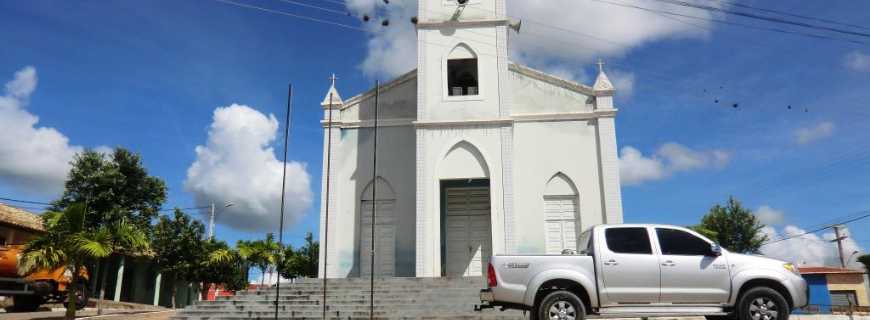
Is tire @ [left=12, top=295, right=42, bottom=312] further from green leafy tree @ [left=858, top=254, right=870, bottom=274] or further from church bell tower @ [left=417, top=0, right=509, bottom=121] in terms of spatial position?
green leafy tree @ [left=858, top=254, right=870, bottom=274]

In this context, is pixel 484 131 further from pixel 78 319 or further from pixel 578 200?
pixel 78 319

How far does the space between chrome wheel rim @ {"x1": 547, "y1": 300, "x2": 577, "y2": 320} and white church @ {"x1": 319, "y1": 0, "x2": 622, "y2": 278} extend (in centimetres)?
1080

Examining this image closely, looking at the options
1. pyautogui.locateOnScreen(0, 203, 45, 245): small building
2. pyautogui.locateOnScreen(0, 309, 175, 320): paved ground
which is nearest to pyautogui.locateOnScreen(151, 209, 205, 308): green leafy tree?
pyautogui.locateOnScreen(0, 203, 45, 245): small building

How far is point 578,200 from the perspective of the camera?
72.5 feet

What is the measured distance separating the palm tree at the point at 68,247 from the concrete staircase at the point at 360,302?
2745 mm

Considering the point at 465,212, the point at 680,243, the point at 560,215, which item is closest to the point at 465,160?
the point at 465,212

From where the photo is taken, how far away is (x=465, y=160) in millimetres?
21922

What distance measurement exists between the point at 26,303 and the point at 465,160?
1530cm

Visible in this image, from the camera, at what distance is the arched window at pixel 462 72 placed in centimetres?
2319

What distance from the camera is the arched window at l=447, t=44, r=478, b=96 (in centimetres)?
2319

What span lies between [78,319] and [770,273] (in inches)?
700

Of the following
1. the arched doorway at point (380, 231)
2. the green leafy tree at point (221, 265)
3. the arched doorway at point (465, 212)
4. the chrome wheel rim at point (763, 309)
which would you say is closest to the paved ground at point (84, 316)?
the arched doorway at point (380, 231)

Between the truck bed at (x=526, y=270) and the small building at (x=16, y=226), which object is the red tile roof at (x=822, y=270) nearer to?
the truck bed at (x=526, y=270)

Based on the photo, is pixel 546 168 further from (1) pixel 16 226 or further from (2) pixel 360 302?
(1) pixel 16 226
